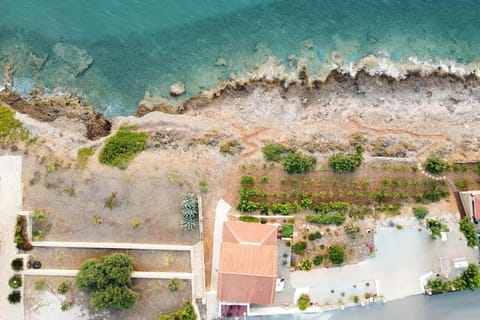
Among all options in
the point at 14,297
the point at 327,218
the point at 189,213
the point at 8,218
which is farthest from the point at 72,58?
the point at 327,218

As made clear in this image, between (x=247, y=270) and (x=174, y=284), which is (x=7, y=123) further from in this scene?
(x=247, y=270)

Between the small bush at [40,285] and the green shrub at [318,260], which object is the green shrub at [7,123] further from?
the green shrub at [318,260]

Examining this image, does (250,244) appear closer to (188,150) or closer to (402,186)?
(188,150)

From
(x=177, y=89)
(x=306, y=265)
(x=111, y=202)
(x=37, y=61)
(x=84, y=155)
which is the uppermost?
(x=37, y=61)

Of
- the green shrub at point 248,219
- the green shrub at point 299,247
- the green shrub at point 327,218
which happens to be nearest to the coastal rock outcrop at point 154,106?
the green shrub at point 248,219

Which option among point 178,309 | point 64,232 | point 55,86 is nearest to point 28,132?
point 55,86

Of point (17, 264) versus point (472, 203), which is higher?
point (472, 203)
